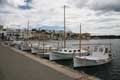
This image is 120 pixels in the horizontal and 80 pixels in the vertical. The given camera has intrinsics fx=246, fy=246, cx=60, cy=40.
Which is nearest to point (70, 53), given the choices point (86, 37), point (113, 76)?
point (113, 76)

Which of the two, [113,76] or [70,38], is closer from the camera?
[113,76]

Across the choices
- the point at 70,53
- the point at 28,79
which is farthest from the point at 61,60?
the point at 28,79

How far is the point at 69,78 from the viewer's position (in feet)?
14.1

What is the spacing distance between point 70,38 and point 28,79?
182 meters

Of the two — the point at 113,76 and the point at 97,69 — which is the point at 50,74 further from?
the point at 97,69

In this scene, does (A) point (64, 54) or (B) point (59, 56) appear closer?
(A) point (64, 54)

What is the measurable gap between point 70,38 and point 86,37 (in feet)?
40.7

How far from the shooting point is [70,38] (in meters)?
188

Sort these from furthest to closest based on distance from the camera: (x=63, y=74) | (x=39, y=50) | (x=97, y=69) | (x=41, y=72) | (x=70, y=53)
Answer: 1. (x=39, y=50)
2. (x=70, y=53)
3. (x=97, y=69)
4. (x=41, y=72)
5. (x=63, y=74)

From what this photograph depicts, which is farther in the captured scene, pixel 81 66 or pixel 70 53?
pixel 70 53

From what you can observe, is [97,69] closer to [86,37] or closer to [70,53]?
[70,53]

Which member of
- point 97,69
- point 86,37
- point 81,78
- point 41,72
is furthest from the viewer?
point 86,37

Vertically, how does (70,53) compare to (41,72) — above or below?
below

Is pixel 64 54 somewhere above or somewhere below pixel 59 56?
above
